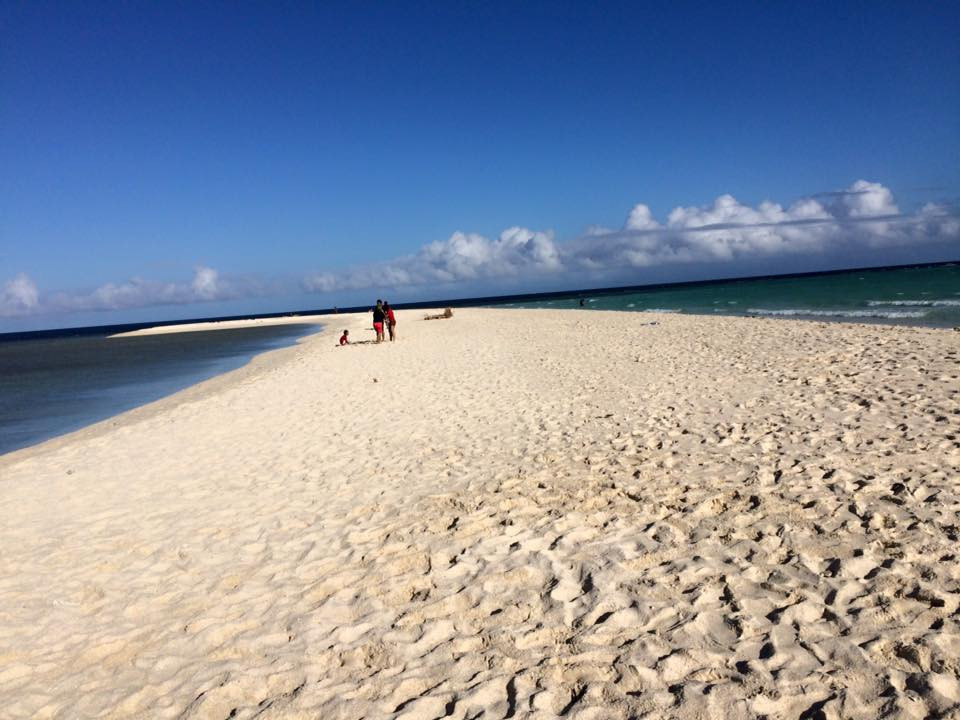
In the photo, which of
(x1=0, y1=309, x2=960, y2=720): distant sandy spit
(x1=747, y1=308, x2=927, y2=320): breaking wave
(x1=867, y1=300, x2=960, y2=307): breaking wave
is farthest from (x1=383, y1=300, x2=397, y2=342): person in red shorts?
(x1=867, y1=300, x2=960, y2=307): breaking wave

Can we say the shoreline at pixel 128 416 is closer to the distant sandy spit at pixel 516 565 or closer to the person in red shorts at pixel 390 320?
the distant sandy spit at pixel 516 565

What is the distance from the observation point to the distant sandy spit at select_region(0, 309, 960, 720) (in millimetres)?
3160

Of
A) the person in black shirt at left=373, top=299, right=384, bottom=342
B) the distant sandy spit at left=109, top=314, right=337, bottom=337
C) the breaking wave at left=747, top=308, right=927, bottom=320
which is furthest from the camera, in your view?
the distant sandy spit at left=109, top=314, right=337, bottom=337

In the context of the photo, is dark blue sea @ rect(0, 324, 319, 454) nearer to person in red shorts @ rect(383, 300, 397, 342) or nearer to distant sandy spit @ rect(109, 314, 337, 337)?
person in red shorts @ rect(383, 300, 397, 342)

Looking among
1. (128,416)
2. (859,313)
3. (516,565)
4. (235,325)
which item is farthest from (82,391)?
(235,325)

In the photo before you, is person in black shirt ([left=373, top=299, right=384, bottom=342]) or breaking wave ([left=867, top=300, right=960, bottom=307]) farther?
breaking wave ([left=867, top=300, right=960, bottom=307])

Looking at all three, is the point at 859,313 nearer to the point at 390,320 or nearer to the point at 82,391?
the point at 390,320

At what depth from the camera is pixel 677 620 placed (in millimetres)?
3564

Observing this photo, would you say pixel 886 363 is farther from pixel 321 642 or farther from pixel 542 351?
pixel 321 642

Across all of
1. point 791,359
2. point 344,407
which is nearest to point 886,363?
point 791,359

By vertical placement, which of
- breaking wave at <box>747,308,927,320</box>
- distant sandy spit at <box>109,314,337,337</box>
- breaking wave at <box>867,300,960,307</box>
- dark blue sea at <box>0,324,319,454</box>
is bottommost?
dark blue sea at <box>0,324,319,454</box>

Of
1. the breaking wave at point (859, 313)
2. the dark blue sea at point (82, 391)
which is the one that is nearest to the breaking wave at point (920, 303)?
the breaking wave at point (859, 313)

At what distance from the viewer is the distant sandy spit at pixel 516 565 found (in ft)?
10.4

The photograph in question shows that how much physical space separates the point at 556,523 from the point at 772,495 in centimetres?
204
